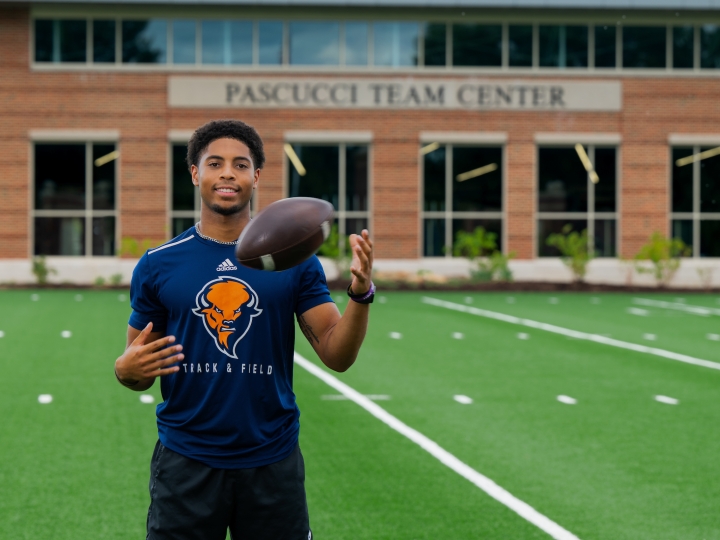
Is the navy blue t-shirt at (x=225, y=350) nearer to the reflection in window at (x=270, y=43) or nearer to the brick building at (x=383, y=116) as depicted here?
the brick building at (x=383, y=116)

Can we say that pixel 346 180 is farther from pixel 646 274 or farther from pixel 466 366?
pixel 466 366

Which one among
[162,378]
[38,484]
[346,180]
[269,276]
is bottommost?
[38,484]

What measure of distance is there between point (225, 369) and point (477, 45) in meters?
25.5

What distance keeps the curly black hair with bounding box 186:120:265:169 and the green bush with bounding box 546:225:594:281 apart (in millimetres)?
24064

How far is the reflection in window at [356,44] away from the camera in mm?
27328

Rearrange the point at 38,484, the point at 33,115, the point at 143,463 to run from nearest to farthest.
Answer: the point at 38,484, the point at 143,463, the point at 33,115

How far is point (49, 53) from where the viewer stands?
2688 cm

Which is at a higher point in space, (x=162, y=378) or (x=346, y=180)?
(x=346, y=180)

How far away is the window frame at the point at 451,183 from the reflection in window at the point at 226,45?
5.01m

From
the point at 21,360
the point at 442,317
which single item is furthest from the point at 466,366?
the point at 442,317

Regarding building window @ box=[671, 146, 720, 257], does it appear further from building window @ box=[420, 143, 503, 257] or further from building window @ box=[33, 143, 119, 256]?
building window @ box=[33, 143, 119, 256]

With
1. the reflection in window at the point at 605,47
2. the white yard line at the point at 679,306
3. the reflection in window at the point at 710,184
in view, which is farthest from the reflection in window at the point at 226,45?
the reflection in window at the point at 710,184

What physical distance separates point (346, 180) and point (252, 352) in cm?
2418

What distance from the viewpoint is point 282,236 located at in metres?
3.11
